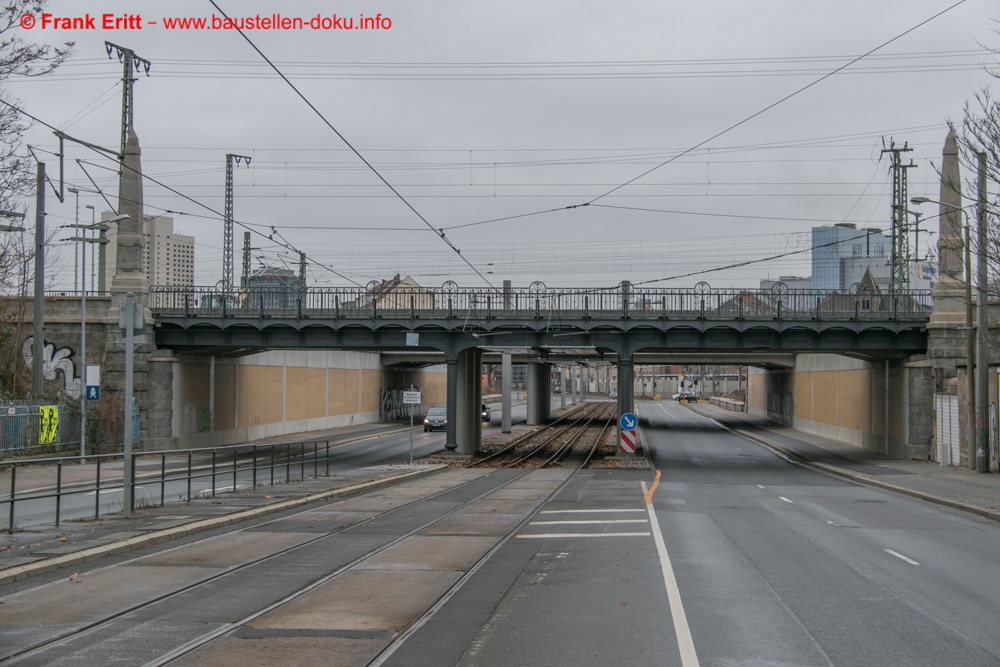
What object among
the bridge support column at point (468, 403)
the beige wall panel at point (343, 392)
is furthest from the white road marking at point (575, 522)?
the beige wall panel at point (343, 392)

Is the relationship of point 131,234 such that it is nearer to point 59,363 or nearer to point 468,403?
point 59,363

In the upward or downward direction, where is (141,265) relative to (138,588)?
upward

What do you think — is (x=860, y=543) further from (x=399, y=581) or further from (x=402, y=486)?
(x=402, y=486)

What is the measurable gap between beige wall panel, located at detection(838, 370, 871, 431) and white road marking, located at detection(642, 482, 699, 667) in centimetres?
3740

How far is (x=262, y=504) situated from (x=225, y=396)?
105 ft

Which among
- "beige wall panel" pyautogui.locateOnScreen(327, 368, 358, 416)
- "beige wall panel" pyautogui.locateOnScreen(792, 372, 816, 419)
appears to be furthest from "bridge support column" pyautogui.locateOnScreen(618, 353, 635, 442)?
"beige wall panel" pyautogui.locateOnScreen(327, 368, 358, 416)

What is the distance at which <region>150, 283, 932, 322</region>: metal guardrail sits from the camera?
132 feet

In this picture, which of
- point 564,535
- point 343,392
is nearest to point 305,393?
point 343,392

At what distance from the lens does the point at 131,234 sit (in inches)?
1617

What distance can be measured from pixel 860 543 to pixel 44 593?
38.9 feet

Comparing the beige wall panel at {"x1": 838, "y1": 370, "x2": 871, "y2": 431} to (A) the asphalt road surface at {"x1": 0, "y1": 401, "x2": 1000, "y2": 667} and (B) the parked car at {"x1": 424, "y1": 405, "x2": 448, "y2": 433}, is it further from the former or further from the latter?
(A) the asphalt road surface at {"x1": 0, "y1": 401, "x2": 1000, "y2": 667}

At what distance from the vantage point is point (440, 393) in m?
104

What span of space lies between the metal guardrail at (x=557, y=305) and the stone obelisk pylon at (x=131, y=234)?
1.32 m

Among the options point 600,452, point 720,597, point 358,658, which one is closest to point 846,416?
point 600,452
